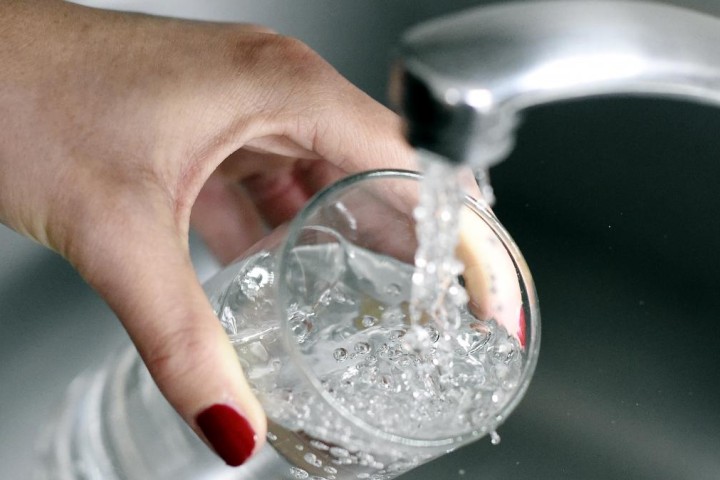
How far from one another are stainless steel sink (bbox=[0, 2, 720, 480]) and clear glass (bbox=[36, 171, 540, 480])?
0.14 metres

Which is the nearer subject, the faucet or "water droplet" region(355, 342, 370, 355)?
the faucet

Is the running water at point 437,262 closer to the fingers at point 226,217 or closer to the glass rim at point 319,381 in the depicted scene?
the glass rim at point 319,381

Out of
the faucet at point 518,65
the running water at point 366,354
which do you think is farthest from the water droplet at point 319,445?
the faucet at point 518,65

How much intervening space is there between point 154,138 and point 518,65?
0.66ft

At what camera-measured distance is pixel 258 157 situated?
0.50m

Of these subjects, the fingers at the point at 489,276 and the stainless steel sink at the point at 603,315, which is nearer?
the fingers at the point at 489,276

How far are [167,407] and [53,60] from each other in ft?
0.48

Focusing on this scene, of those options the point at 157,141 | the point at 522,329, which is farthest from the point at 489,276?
the point at 157,141

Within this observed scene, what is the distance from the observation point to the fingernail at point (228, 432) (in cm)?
31

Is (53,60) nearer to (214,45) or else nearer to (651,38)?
(214,45)

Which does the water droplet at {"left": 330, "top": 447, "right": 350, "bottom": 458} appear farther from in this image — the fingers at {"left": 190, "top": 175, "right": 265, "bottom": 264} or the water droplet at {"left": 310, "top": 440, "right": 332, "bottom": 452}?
the fingers at {"left": 190, "top": 175, "right": 265, "bottom": 264}

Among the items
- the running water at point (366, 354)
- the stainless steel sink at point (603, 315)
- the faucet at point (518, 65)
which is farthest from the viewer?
the stainless steel sink at point (603, 315)

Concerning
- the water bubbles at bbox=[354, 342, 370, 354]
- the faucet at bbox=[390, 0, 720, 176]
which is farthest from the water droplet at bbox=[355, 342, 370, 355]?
the faucet at bbox=[390, 0, 720, 176]

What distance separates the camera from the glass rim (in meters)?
0.28
